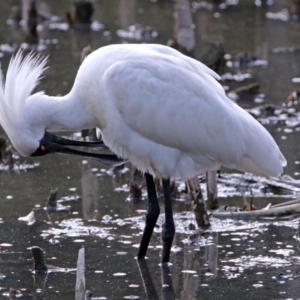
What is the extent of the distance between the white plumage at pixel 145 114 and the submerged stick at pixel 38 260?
71 cm

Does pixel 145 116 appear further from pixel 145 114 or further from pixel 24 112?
pixel 24 112

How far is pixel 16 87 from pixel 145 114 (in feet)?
3.16

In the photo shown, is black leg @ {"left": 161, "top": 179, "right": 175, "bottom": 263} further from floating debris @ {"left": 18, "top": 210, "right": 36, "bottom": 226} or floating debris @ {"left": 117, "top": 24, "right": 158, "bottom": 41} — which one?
floating debris @ {"left": 117, "top": 24, "right": 158, "bottom": 41}

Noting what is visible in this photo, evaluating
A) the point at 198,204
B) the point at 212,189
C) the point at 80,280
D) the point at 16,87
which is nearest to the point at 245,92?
the point at 212,189

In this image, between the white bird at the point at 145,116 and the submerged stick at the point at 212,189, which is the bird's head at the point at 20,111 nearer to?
the white bird at the point at 145,116

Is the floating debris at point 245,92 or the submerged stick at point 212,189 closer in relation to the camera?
the submerged stick at point 212,189

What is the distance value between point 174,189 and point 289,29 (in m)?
9.57

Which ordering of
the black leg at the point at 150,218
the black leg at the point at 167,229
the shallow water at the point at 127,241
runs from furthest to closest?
the black leg at the point at 150,218 → the black leg at the point at 167,229 → the shallow water at the point at 127,241

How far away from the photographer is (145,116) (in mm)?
6453

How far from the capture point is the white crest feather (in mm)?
6315

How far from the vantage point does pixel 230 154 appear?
6645 millimetres

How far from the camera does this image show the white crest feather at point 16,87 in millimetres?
6315

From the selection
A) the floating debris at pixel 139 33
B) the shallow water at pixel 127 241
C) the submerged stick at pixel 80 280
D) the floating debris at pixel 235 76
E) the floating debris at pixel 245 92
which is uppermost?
the floating debris at pixel 139 33

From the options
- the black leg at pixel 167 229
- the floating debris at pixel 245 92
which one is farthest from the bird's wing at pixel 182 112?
the floating debris at pixel 245 92
